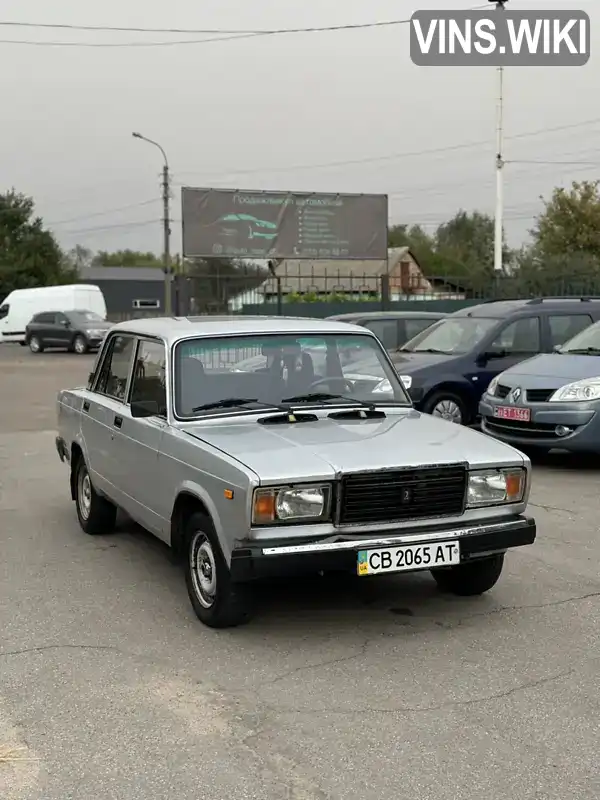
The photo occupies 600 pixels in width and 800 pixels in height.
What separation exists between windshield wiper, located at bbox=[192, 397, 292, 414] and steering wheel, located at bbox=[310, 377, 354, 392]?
32 cm

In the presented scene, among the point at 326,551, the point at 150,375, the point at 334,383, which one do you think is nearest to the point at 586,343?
the point at 334,383

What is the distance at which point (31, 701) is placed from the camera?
13.9 ft

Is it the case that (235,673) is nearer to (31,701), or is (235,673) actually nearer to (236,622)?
(236,622)

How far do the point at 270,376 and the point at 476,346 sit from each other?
7451mm

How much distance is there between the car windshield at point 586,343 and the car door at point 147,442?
618 centimetres

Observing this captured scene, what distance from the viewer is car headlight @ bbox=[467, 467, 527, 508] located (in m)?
5.11

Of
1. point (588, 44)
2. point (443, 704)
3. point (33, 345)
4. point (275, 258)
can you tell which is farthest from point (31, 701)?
point (33, 345)

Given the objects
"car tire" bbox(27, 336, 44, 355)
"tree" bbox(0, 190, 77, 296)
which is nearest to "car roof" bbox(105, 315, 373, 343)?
"car tire" bbox(27, 336, 44, 355)

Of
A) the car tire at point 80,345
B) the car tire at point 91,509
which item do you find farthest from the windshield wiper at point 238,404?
the car tire at point 80,345

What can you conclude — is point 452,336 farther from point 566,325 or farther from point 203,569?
point 203,569

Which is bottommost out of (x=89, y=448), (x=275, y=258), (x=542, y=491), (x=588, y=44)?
(x=542, y=491)

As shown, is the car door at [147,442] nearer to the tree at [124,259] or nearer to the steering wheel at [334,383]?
the steering wheel at [334,383]

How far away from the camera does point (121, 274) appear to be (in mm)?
94625

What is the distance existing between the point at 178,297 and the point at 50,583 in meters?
19.5
